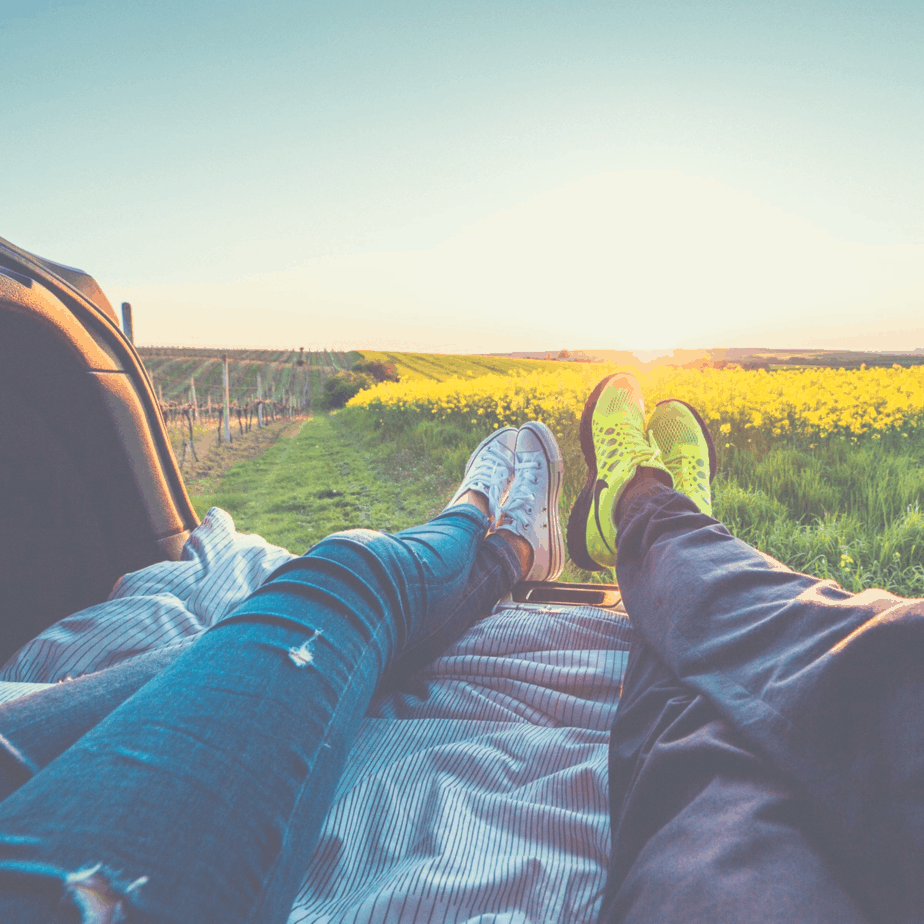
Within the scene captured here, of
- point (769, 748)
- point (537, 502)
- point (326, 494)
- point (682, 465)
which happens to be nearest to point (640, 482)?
point (537, 502)

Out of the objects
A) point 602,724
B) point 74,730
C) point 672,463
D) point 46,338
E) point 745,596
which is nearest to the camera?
point 74,730

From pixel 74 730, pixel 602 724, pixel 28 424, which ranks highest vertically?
pixel 28 424

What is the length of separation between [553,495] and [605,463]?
0.85ft

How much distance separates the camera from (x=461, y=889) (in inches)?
20.7

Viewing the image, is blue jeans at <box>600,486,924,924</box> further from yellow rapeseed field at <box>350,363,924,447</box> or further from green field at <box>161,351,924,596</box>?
yellow rapeseed field at <box>350,363,924,447</box>

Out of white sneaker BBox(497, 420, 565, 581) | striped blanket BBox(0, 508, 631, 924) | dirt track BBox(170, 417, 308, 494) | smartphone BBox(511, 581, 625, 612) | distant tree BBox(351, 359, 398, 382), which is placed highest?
distant tree BBox(351, 359, 398, 382)

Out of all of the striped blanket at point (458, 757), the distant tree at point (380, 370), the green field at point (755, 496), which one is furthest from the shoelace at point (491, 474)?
the distant tree at point (380, 370)

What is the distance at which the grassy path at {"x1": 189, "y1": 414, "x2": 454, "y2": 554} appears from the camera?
3.17 meters

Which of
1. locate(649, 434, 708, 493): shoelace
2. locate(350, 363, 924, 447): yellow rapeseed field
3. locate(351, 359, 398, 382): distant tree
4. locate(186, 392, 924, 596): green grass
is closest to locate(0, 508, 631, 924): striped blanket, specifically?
locate(649, 434, 708, 493): shoelace

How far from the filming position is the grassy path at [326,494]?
317 cm

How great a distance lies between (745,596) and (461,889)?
0.49 metres

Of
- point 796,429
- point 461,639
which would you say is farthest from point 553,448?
point 796,429

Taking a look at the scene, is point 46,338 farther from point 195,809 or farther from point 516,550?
point 516,550

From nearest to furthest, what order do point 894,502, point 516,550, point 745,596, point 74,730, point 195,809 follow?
point 195,809
point 74,730
point 745,596
point 516,550
point 894,502
